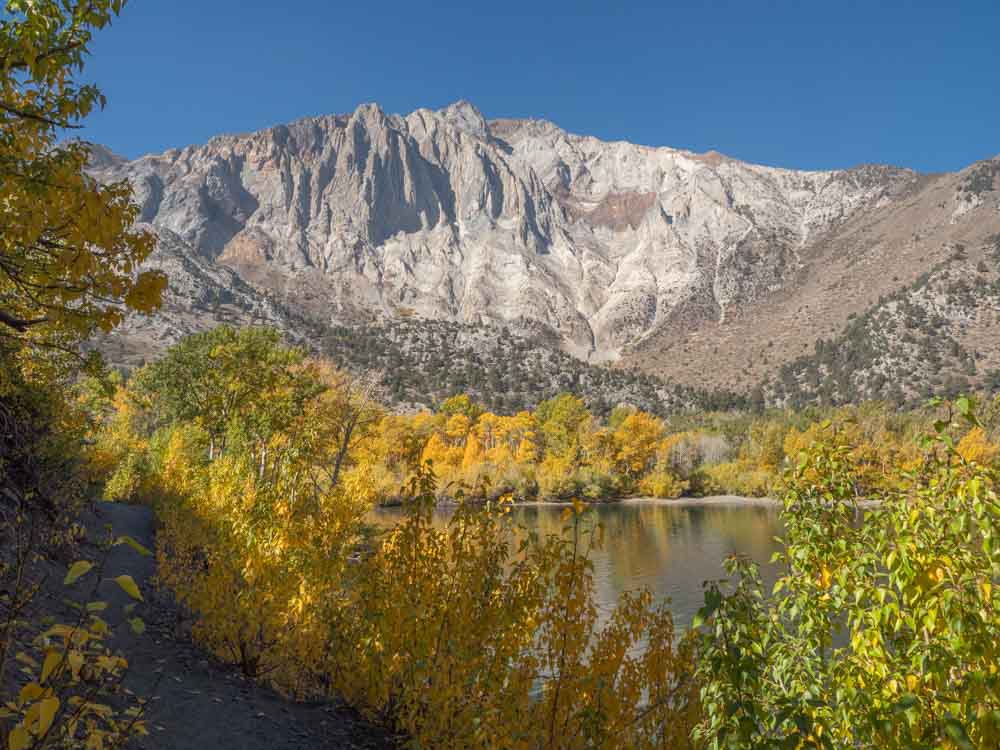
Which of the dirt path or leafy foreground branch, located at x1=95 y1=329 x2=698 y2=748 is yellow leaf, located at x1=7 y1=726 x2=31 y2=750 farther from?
the dirt path

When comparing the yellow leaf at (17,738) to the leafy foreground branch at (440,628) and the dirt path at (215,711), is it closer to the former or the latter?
the leafy foreground branch at (440,628)

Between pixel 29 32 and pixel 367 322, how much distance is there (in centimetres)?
17190

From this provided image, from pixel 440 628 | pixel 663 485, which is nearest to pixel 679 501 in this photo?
pixel 663 485

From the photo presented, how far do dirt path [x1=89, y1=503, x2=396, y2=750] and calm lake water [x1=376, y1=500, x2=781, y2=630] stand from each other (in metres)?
4.46

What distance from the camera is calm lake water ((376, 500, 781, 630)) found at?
76.0 feet

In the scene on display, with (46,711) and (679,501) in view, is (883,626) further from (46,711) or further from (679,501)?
(679,501)

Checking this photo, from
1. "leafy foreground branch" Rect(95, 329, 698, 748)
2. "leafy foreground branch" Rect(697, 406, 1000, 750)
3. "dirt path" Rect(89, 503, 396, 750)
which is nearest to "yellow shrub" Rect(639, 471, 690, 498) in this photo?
"leafy foreground branch" Rect(95, 329, 698, 748)

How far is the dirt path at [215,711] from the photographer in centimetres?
656

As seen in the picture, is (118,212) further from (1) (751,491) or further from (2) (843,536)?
(1) (751,491)

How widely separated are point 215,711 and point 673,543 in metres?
31.7

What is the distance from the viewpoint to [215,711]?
7137mm

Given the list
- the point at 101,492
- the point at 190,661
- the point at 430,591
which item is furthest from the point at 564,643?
the point at 101,492

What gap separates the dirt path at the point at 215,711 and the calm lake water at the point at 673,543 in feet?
14.6

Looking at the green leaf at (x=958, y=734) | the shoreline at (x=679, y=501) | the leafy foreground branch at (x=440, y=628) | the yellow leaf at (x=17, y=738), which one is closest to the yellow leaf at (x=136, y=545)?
the yellow leaf at (x=17, y=738)
